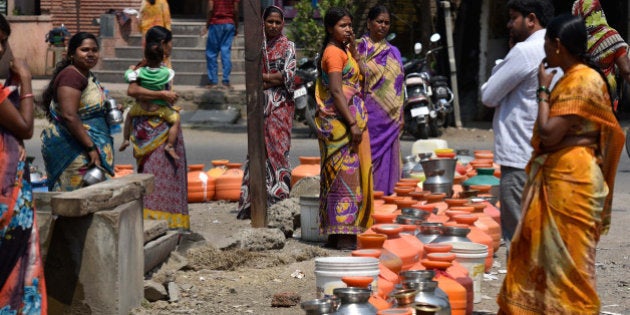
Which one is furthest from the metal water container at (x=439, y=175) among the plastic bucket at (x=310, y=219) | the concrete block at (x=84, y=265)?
the concrete block at (x=84, y=265)

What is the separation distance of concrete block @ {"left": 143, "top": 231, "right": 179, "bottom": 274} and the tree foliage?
366 inches

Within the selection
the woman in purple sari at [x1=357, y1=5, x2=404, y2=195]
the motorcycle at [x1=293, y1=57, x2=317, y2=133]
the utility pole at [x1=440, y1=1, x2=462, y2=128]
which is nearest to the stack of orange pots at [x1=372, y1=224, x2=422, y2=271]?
the woman in purple sari at [x1=357, y1=5, x2=404, y2=195]

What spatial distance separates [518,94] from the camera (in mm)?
5918

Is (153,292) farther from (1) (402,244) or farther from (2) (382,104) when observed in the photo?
(2) (382,104)

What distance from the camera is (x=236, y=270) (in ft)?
23.6

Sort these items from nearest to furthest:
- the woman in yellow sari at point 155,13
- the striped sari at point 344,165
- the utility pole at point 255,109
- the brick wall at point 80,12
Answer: the striped sari at point 344,165 < the utility pole at point 255,109 < the woman in yellow sari at point 155,13 < the brick wall at point 80,12

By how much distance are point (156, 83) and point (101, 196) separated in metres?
2.39

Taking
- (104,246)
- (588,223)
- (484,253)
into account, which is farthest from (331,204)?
(588,223)

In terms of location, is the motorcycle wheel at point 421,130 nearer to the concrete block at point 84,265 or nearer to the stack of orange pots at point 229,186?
the stack of orange pots at point 229,186

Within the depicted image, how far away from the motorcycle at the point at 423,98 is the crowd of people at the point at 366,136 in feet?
17.5

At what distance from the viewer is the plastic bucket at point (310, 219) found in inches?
324

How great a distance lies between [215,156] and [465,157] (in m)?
3.87

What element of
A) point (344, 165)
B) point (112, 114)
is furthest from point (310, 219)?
point (112, 114)

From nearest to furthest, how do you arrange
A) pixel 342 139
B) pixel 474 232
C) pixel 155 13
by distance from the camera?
pixel 474 232, pixel 342 139, pixel 155 13
